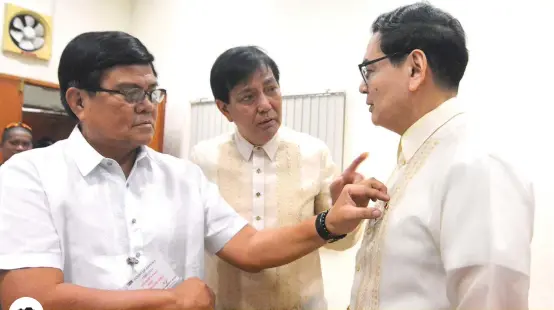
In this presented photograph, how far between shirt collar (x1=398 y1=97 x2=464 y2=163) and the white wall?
4.25 metres

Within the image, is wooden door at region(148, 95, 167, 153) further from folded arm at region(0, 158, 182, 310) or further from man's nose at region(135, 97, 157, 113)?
folded arm at region(0, 158, 182, 310)

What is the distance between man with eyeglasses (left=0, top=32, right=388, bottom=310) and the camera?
45.3 inches

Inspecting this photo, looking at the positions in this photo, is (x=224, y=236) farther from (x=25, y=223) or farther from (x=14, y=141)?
(x=14, y=141)

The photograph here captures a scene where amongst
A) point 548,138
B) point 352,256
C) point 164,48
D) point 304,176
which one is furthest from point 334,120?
point 164,48

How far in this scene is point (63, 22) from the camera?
15.6ft

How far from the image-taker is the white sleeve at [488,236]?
2.91ft

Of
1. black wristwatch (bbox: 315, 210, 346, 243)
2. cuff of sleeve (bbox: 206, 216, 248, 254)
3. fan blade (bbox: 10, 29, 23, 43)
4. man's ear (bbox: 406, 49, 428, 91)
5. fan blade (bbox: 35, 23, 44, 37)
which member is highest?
fan blade (bbox: 35, 23, 44, 37)

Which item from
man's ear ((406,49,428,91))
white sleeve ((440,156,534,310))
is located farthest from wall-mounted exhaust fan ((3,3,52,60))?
white sleeve ((440,156,534,310))

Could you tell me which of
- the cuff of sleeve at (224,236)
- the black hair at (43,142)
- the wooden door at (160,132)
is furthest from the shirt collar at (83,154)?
the black hair at (43,142)

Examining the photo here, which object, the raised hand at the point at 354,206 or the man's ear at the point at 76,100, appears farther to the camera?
the man's ear at the point at 76,100

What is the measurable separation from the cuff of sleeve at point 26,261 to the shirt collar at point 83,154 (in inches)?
10.5

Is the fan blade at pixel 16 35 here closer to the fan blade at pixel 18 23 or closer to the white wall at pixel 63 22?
the fan blade at pixel 18 23

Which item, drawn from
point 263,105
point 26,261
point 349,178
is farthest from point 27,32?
point 349,178

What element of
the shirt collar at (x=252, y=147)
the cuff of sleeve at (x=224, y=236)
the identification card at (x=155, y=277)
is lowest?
the identification card at (x=155, y=277)
